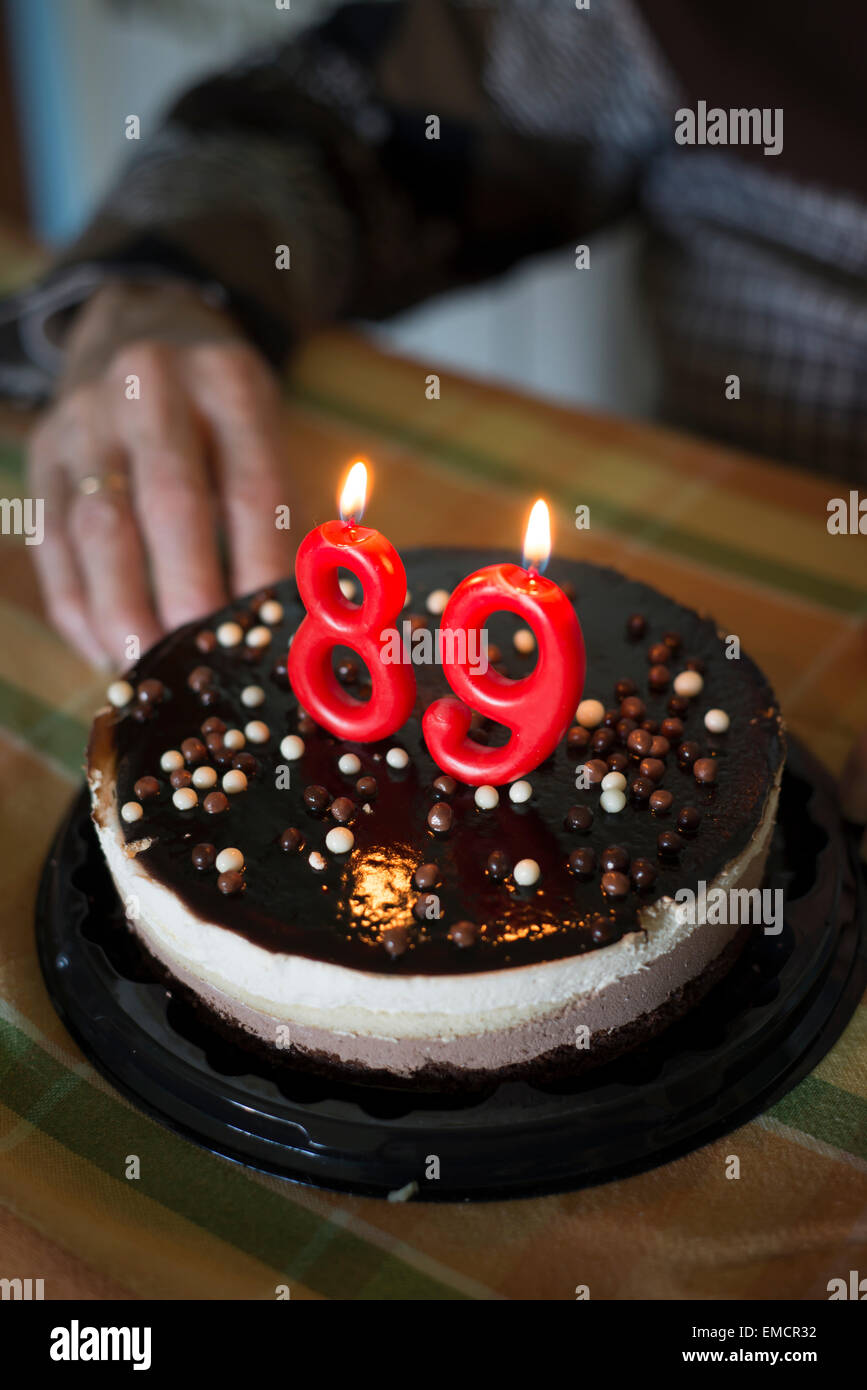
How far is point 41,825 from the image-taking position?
3.73 ft

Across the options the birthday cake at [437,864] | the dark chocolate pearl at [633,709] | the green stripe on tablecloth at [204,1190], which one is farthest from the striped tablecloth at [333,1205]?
the dark chocolate pearl at [633,709]

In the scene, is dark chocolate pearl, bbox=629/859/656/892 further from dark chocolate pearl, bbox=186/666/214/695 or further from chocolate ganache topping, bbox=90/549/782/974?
dark chocolate pearl, bbox=186/666/214/695

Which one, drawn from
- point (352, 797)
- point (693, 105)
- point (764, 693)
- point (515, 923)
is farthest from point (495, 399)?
point (515, 923)

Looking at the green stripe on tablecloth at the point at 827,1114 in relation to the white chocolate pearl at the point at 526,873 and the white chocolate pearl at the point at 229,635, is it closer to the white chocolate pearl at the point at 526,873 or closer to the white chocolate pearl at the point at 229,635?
the white chocolate pearl at the point at 526,873

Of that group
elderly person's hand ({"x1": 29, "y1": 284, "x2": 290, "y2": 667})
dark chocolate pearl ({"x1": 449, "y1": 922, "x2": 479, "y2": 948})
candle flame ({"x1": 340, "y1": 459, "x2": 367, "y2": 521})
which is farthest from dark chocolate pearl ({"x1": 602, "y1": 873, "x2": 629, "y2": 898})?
elderly person's hand ({"x1": 29, "y1": 284, "x2": 290, "y2": 667})

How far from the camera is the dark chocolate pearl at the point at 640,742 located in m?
Answer: 0.96

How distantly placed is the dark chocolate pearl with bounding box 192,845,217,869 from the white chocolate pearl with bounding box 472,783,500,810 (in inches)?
8.4

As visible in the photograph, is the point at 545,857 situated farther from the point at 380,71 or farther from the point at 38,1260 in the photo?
the point at 380,71

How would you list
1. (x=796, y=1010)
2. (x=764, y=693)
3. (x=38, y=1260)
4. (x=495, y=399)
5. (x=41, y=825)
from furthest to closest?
(x=495, y=399)
(x=41, y=825)
(x=764, y=693)
(x=796, y=1010)
(x=38, y=1260)

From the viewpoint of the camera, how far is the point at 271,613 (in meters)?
1.12

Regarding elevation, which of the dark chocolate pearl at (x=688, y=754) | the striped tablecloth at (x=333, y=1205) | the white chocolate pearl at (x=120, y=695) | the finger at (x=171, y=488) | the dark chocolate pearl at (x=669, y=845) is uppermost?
the finger at (x=171, y=488)

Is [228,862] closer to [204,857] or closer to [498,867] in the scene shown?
[204,857]

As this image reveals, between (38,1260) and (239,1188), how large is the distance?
14 cm

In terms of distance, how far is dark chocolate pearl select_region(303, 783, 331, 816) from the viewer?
929mm
